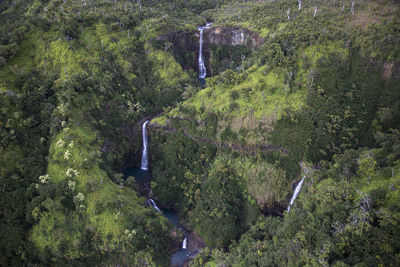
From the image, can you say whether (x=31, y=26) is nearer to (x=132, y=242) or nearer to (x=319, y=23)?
(x=132, y=242)

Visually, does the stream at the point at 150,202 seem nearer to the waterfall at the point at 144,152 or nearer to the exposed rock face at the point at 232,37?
the waterfall at the point at 144,152

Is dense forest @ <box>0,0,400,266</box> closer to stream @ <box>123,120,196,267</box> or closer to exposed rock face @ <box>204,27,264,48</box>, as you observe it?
stream @ <box>123,120,196,267</box>

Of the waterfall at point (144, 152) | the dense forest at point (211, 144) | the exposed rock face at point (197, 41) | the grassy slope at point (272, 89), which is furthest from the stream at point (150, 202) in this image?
the exposed rock face at point (197, 41)

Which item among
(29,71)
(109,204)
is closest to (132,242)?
(109,204)

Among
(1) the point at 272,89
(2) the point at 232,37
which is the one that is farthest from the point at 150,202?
(2) the point at 232,37

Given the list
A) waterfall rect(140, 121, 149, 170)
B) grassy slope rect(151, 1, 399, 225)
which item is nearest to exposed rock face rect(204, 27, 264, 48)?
grassy slope rect(151, 1, 399, 225)

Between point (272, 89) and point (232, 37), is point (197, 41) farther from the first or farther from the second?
point (272, 89)
